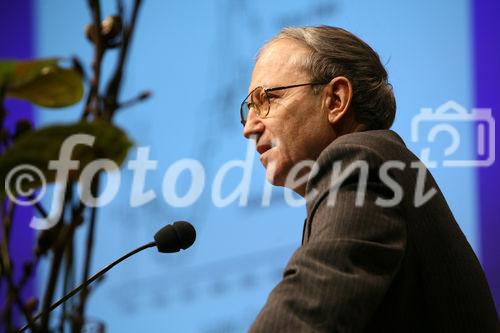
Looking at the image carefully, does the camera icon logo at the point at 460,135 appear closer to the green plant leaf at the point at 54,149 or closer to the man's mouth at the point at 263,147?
the man's mouth at the point at 263,147

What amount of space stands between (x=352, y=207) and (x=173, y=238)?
0.27 metres

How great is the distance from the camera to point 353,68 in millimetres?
1295

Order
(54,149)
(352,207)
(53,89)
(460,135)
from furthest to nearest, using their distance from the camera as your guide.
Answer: (460,135)
(352,207)
(53,89)
(54,149)

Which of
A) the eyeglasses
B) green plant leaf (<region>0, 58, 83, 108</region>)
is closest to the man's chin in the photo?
the eyeglasses

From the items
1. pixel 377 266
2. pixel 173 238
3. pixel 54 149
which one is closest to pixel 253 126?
→ pixel 173 238

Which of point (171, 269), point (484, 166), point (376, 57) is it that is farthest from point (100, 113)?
point (171, 269)

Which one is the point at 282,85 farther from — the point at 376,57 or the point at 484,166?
the point at 484,166

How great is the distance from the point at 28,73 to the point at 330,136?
0.69 meters

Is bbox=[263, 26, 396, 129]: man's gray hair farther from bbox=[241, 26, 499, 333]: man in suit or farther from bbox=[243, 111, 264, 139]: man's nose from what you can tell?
Result: bbox=[243, 111, 264, 139]: man's nose

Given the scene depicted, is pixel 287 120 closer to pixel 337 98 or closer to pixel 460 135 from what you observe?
pixel 337 98

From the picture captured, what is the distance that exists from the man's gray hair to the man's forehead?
1 cm

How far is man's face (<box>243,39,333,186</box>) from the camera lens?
→ 1.27 meters

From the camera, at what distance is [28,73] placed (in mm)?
661

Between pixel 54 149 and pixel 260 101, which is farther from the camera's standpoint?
pixel 260 101
